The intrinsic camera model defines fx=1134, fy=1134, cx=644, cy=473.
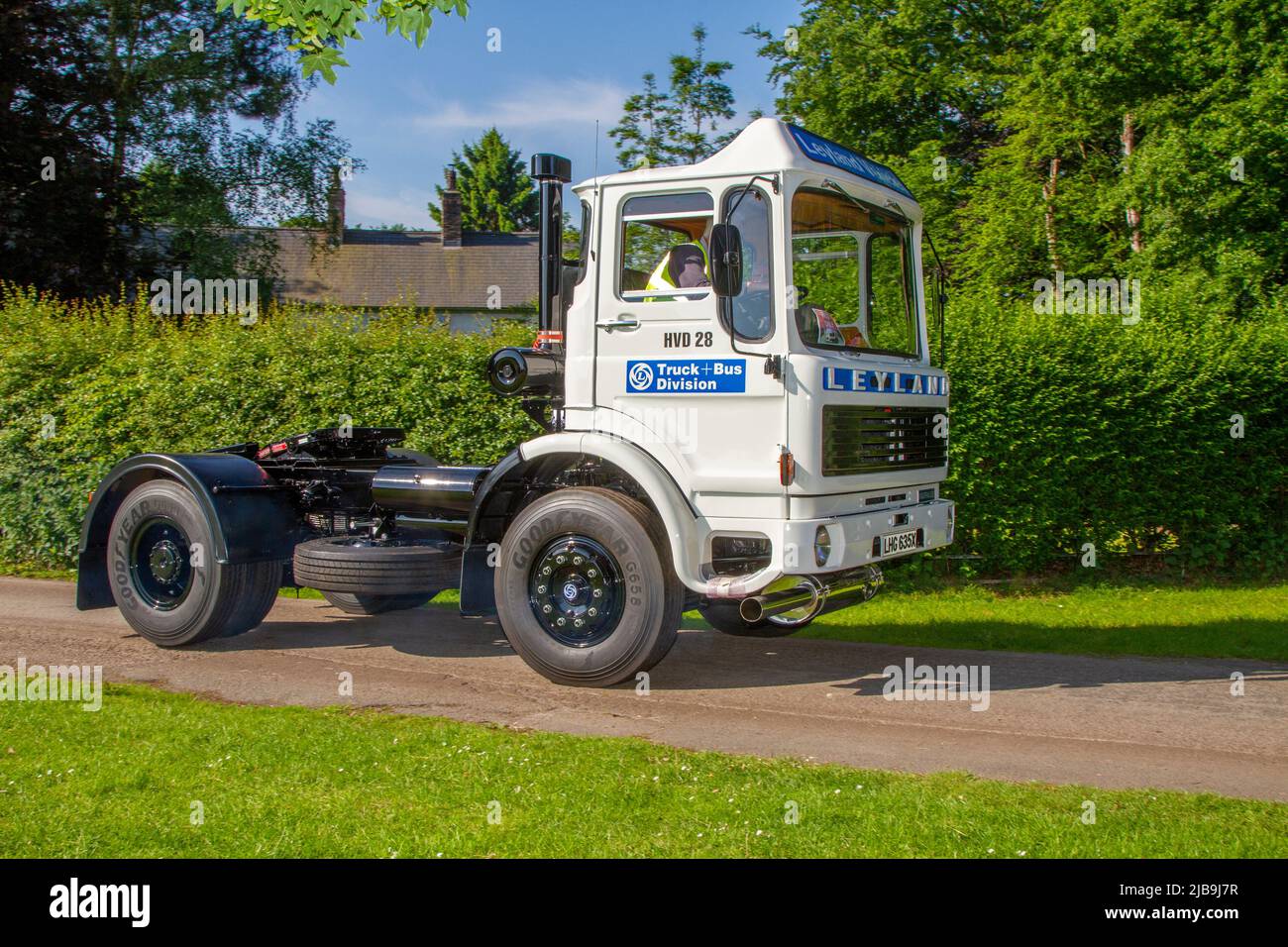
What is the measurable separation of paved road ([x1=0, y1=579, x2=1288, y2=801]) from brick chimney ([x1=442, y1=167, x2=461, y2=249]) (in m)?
46.8

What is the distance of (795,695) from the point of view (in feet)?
23.5

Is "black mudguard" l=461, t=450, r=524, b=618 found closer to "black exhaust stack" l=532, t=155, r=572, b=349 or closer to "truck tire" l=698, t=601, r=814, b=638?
"black exhaust stack" l=532, t=155, r=572, b=349

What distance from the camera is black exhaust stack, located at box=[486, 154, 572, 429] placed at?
24.6 feet

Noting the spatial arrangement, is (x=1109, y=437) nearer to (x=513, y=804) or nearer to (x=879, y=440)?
(x=879, y=440)

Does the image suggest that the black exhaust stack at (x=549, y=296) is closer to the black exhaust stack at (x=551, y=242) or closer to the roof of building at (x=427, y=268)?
the black exhaust stack at (x=551, y=242)

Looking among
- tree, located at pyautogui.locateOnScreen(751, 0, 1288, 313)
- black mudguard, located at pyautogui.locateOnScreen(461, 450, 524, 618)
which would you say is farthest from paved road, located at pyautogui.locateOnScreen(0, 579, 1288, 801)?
tree, located at pyautogui.locateOnScreen(751, 0, 1288, 313)

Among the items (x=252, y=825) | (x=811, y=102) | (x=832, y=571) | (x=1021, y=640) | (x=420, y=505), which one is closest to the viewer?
(x=252, y=825)

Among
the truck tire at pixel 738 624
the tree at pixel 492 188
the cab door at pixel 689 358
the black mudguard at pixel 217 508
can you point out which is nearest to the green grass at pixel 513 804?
the cab door at pixel 689 358

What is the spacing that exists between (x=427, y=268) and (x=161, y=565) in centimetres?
4682

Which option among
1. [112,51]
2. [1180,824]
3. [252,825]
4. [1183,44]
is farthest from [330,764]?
[112,51]

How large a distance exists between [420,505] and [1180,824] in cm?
518

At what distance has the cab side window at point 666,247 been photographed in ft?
22.6

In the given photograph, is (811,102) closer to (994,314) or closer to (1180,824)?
(994,314)

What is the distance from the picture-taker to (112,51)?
2498 cm
